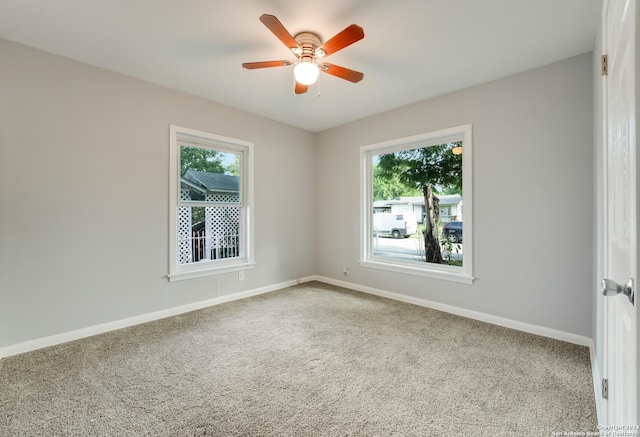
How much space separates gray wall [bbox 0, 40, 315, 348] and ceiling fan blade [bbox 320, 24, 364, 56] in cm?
205

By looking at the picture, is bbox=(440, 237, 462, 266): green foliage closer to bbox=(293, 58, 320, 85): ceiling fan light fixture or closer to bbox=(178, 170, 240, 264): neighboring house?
bbox=(293, 58, 320, 85): ceiling fan light fixture

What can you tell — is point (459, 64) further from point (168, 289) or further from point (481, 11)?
point (168, 289)

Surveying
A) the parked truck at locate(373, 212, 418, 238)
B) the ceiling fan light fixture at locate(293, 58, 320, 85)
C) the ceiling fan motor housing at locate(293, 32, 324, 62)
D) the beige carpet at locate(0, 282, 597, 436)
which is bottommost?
the beige carpet at locate(0, 282, 597, 436)

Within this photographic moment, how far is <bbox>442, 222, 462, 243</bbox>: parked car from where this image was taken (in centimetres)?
340

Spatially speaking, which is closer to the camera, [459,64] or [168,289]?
[459,64]

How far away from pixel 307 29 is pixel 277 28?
17.5 inches

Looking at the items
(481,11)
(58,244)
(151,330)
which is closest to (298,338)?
(151,330)

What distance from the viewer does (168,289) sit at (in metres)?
3.24

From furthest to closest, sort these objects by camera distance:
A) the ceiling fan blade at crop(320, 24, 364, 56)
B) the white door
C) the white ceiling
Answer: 1. the white ceiling
2. the ceiling fan blade at crop(320, 24, 364, 56)
3. the white door

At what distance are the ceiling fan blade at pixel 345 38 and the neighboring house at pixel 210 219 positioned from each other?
88.2 inches

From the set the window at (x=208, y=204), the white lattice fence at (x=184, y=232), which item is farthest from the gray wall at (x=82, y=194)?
the white lattice fence at (x=184, y=232)

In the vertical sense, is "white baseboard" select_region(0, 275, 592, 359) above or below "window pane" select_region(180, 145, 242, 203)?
below

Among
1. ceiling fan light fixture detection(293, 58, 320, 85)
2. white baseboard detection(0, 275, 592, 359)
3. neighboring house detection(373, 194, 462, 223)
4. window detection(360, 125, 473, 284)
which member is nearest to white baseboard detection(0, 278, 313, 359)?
white baseboard detection(0, 275, 592, 359)

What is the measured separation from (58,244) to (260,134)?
2563mm
